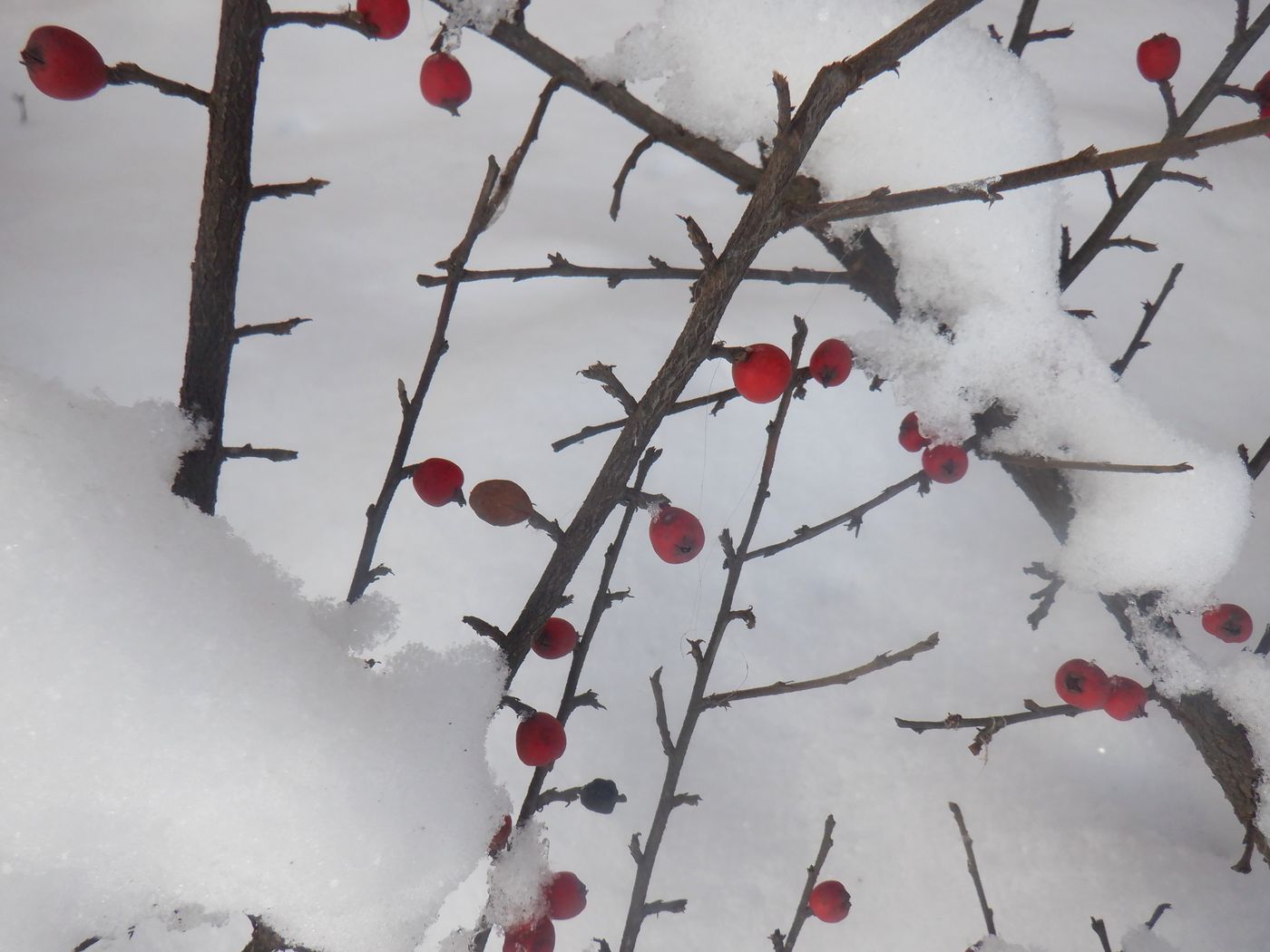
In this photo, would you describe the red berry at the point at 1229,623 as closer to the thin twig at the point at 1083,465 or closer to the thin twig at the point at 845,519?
the thin twig at the point at 1083,465

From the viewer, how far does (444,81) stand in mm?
729

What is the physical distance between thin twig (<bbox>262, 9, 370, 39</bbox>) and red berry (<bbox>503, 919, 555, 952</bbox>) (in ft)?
1.87

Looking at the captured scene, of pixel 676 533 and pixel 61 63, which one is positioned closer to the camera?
pixel 61 63

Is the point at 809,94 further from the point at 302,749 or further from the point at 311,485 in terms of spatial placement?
the point at 311,485

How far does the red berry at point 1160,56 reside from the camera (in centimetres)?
87

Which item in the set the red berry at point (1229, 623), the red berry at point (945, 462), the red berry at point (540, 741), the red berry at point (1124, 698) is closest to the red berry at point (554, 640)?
the red berry at point (540, 741)

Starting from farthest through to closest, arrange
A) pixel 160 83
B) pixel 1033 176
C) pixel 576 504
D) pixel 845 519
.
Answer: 1. pixel 576 504
2. pixel 845 519
3. pixel 160 83
4. pixel 1033 176

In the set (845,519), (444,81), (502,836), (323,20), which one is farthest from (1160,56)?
(502,836)

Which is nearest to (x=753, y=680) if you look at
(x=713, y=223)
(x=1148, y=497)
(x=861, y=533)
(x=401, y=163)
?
(x=861, y=533)

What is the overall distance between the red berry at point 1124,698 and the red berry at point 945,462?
0.23 m

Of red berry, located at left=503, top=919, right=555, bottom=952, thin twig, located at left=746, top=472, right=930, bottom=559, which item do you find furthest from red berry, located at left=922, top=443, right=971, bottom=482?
red berry, located at left=503, top=919, right=555, bottom=952

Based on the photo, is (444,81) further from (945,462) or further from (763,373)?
(945,462)

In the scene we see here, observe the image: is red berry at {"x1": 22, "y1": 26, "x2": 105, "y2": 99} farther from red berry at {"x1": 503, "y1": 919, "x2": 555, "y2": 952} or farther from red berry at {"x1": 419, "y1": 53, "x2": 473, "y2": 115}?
red berry at {"x1": 503, "y1": 919, "x2": 555, "y2": 952}

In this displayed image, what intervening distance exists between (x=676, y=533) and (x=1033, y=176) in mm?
332
